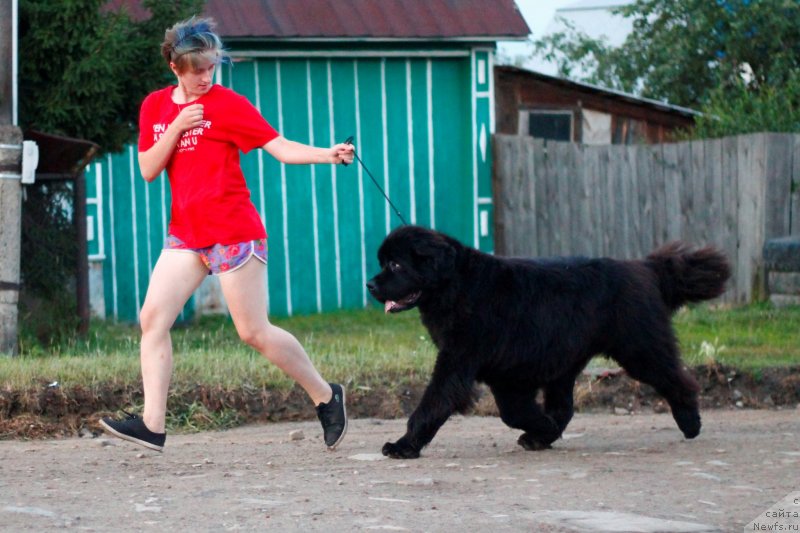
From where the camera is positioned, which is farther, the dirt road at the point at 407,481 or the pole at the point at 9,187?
the pole at the point at 9,187

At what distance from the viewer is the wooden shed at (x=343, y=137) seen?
13.5 meters

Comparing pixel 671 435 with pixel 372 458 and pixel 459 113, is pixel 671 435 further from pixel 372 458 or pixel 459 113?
pixel 459 113

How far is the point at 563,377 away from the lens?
7.14m

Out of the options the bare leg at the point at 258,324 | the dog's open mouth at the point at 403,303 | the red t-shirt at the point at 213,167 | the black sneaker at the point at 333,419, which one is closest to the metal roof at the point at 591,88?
the dog's open mouth at the point at 403,303

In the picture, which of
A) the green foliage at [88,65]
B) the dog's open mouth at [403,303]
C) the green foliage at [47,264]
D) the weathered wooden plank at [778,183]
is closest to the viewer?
the dog's open mouth at [403,303]

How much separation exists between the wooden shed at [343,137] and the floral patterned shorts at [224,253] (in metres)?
7.44

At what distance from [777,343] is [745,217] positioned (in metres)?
3.19

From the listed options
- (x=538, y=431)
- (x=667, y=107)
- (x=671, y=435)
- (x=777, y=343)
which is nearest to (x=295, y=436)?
(x=538, y=431)

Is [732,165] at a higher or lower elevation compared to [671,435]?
higher

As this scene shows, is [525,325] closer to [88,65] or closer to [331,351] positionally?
[331,351]

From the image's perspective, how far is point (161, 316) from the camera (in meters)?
6.13

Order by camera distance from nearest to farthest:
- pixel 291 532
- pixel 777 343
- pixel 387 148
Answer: pixel 291 532 < pixel 777 343 < pixel 387 148

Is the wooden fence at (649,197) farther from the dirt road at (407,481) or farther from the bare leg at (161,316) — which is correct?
the bare leg at (161,316)

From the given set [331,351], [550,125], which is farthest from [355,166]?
[331,351]
